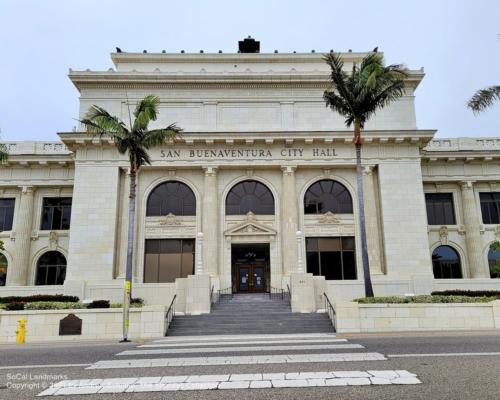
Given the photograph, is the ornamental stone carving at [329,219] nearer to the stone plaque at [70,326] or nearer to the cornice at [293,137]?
the cornice at [293,137]

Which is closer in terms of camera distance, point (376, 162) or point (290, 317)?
point (290, 317)

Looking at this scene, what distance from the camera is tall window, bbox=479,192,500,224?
108ft

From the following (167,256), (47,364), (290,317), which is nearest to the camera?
(47,364)

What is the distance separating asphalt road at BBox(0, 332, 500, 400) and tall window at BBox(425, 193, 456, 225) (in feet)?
69.6

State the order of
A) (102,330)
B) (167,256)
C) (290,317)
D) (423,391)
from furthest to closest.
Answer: (167,256), (290,317), (102,330), (423,391)

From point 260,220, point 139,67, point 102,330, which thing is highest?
point 139,67

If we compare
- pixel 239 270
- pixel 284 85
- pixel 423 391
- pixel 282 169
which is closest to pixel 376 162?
pixel 282 169

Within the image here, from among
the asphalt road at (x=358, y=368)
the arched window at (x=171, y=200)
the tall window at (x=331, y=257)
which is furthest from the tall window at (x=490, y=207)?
the arched window at (x=171, y=200)

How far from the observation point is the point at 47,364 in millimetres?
10211

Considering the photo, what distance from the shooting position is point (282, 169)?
99.9 feet

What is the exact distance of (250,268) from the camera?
3072 cm

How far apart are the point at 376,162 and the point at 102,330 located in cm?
2195

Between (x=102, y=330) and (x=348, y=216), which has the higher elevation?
(x=348, y=216)

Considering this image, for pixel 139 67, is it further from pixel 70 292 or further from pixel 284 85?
pixel 70 292
